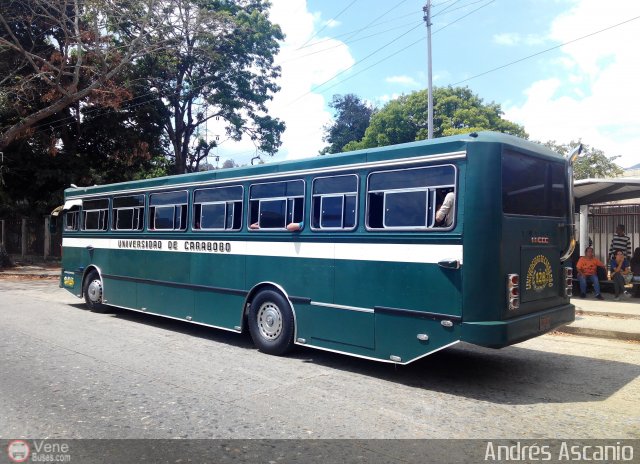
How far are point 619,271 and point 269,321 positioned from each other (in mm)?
9418

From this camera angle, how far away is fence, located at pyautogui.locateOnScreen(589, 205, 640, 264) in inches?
629

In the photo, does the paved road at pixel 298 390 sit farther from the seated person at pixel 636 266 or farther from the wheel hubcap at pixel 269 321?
the seated person at pixel 636 266

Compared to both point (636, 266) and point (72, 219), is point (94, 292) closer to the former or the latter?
point (72, 219)

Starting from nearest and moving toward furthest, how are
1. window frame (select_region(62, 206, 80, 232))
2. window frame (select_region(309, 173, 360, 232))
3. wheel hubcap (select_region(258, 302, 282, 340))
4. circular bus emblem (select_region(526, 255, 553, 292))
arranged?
circular bus emblem (select_region(526, 255, 553, 292))
window frame (select_region(309, 173, 360, 232))
wheel hubcap (select_region(258, 302, 282, 340))
window frame (select_region(62, 206, 80, 232))

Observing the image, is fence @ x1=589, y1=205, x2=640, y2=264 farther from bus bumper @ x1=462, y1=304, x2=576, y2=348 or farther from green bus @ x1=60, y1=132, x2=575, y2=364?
bus bumper @ x1=462, y1=304, x2=576, y2=348

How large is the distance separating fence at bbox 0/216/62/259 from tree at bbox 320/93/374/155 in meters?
32.0

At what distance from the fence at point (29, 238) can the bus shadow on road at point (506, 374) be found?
80.1ft

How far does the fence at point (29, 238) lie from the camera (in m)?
27.6

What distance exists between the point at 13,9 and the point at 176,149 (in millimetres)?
9928

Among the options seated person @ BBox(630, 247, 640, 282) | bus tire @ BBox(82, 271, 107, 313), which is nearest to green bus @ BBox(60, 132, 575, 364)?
bus tire @ BBox(82, 271, 107, 313)

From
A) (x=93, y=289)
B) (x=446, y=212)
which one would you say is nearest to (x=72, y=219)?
(x=93, y=289)

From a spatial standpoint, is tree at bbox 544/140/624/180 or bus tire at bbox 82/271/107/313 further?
tree at bbox 544/140/624/180

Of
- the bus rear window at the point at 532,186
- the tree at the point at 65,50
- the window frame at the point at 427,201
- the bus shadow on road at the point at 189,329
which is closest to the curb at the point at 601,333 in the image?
the bus rear window at the point at 532,186

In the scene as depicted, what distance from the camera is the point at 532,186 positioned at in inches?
248
